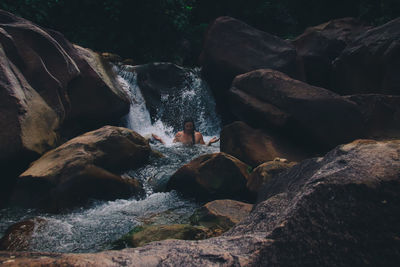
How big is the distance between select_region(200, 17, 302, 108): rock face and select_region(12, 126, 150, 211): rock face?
5000mm

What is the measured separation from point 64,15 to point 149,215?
11485mm

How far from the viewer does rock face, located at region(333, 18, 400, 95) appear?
7.63 m

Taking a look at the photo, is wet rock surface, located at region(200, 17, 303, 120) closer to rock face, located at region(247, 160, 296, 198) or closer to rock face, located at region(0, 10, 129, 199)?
rock face, located at region(0, 10, 129, 199)

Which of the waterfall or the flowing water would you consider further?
the waterfall

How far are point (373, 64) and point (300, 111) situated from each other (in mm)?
3455

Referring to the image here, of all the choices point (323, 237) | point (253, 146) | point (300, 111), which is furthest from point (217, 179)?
point (323, 237)

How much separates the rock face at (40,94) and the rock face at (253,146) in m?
3.31

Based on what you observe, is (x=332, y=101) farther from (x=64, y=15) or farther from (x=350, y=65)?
(x=64, y=15)

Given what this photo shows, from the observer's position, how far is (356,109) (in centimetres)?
606

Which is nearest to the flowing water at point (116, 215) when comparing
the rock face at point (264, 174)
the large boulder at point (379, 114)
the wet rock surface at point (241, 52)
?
the rock face at point (264, 174)

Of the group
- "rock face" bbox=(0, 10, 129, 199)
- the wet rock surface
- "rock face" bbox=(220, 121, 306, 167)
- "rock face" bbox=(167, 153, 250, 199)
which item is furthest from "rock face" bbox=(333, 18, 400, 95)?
"rock face" bbox=(0, 10, 129, 199)

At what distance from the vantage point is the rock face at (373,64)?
7.63 m

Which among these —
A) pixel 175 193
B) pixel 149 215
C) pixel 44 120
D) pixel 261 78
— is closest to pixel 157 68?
pixel 261 78

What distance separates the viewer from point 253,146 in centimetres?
613
